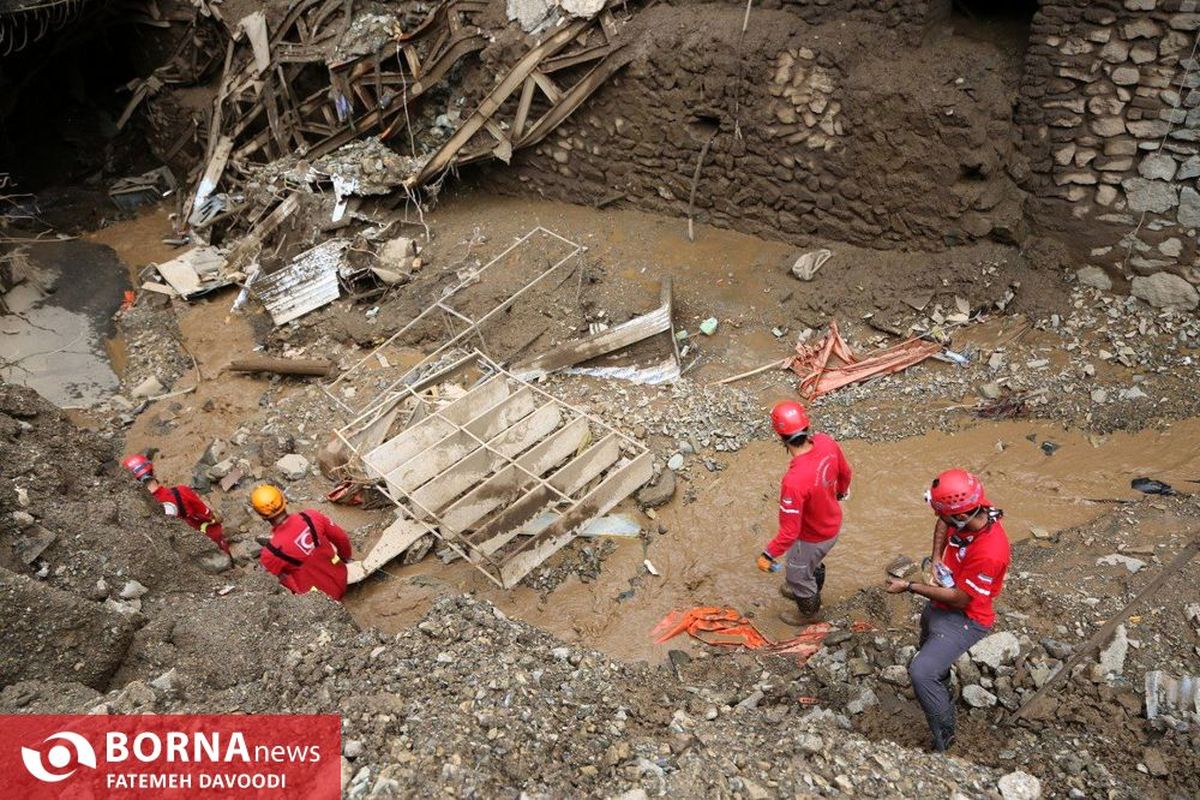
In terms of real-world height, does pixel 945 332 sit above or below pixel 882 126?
below

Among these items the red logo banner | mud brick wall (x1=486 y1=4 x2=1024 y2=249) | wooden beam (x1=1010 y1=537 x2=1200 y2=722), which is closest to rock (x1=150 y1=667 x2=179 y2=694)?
the red logo banner

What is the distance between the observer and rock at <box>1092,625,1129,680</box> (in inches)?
159

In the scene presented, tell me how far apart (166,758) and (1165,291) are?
7428mm

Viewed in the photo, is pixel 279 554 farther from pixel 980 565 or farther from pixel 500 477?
pixel 980 565

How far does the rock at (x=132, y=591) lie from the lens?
4.28 metres

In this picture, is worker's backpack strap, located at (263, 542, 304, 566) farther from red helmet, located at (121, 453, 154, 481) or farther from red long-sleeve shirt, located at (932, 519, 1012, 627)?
red long-sleeve shirt, located at (932, 519, 1012, 627)

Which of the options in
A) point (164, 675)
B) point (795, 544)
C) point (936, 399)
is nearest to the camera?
point (164, 675)

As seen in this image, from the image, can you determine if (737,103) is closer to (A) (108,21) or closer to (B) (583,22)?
(B) (583,22)

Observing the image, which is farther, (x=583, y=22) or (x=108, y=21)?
(x=108, y=21)

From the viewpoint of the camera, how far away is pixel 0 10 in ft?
33.6

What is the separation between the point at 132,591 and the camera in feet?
14.1

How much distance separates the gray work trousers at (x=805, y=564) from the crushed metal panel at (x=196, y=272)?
7956mm

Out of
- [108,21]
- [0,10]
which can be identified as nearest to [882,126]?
[0,10]

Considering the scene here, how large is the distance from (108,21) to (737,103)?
10.5 meters
